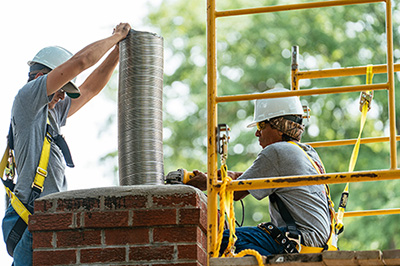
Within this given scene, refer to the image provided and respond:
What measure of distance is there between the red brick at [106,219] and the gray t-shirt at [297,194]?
0.83 metres

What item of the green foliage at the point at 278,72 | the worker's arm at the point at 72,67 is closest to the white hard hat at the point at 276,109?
the worker's arm at the point at 72,67

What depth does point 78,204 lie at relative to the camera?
4.39 meters

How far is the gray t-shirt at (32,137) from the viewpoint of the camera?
5.01m

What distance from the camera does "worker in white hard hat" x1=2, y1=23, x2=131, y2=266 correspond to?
485cm

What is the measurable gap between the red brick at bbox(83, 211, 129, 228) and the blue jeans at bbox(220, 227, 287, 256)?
2.35 feet

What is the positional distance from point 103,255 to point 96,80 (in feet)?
7.05

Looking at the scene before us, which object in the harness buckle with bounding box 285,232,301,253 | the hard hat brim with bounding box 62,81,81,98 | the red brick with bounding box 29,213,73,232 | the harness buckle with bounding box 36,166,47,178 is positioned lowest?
the harness buckle with bounding box 285,232,301,253

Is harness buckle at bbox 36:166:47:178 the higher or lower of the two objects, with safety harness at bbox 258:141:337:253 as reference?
higher

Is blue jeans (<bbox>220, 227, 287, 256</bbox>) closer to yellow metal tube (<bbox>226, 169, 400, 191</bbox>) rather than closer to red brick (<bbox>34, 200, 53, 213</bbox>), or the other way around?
yellow metal tube (<bbox>226, 169, 400, 191</bbox>)

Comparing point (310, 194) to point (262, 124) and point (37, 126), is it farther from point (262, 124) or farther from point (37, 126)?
point (37, 126)

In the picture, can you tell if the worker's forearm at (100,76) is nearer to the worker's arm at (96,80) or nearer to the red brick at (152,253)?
the worker's arm at (96,80)

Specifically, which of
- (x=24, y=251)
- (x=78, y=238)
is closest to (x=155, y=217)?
(x=78, y=238)

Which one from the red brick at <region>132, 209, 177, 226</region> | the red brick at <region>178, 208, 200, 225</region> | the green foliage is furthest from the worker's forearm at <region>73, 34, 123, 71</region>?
the green foliage

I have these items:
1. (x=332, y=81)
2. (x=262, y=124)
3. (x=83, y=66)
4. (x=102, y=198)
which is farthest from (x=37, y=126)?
(x=332, y=81)
